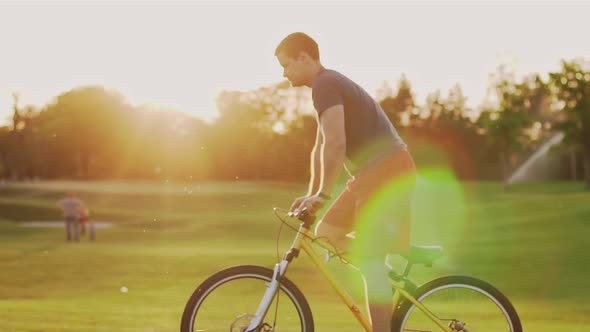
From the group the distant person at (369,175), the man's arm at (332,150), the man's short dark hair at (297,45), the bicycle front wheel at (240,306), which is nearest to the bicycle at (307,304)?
the bicycle front wheel at (240,306)

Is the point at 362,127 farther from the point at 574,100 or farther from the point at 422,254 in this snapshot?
the point at 574,100

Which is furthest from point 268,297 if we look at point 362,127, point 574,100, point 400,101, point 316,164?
point 400,101

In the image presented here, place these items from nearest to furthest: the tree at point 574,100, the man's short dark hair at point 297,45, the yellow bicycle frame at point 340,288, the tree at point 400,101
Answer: the man's short dark hair at point 297,45 < the yellow bicycle frame at point 340,288 < the tree at point 574,100 < the tree at point 400,101

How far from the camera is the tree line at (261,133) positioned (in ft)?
213

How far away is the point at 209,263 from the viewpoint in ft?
65.3

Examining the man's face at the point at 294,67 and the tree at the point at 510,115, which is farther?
the tree at the point at 510,115

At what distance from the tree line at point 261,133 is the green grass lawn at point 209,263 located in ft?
62.8

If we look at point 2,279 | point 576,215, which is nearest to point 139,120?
point 576,215

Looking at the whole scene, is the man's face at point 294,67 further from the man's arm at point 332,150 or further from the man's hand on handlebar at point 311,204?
the man's hand on handlebar at point 311,204

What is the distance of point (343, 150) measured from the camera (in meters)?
5.09

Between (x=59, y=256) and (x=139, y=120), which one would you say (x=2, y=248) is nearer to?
(x=59, y=256)

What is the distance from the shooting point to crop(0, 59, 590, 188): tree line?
65.1m

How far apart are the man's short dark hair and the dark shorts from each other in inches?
31.0

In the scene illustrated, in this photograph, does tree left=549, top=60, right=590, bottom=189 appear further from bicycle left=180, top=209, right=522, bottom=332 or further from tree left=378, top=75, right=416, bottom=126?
bicycle left=180, top=209, right=522, bottom=332
